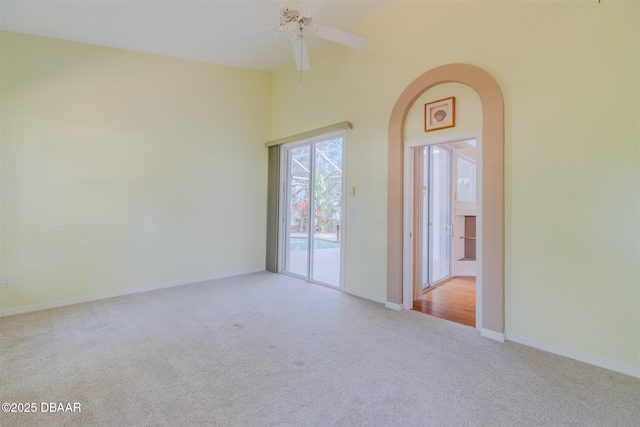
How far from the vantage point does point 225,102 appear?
4.75 metres

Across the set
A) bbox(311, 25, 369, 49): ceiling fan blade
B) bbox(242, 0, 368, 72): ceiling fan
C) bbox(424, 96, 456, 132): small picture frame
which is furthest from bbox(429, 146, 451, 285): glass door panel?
bbox(242, 0, 368, 72): ceiling fan

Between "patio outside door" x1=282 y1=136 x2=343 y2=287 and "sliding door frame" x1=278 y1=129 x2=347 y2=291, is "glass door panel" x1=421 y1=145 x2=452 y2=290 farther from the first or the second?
"patio outside door" x1=282 y1=136 x2=343 y2=287

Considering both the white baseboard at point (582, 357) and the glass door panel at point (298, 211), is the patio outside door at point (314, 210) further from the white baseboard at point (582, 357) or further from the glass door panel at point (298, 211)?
the white baseboard at point (582, 357)

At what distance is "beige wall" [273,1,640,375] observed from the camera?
213 cm

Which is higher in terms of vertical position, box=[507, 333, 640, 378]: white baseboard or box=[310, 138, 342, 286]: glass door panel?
box=[310, 138, 342, 286]: glass door panel

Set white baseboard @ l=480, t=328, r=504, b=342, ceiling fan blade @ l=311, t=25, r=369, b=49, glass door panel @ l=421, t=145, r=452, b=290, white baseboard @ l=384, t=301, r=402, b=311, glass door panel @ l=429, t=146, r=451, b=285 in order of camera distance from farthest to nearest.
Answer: glass door panel @ l=429, t=146, r=451, b=285 → glass door panel @ l=421, t=145, r=452, b=290 → white baseboard @ l=384, t=301, r=402, b=311 → white baseboard @ l=480, t=328, r=504, b=342 → ceiling fan blade @ l=311, t=25, r=369, b=49

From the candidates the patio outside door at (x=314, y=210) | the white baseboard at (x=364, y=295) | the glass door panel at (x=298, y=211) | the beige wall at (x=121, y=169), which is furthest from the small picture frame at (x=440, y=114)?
the beige wall at (x=121, y=169)

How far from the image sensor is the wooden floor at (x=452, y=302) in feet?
10.7

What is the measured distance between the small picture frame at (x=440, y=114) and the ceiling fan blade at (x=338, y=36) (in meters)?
1.07

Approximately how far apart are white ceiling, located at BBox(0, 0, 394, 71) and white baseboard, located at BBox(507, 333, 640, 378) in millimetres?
3638

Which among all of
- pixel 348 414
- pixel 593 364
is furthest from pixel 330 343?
pixel 593 364

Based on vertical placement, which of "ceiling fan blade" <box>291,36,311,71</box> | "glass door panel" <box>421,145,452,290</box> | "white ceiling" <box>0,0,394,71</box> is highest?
"white ceiling" <box>0,0,394,71</box>

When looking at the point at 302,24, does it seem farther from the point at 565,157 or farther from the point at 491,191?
the point at 565,157

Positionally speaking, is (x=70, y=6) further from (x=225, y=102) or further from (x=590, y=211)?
(x=590, y=211)
